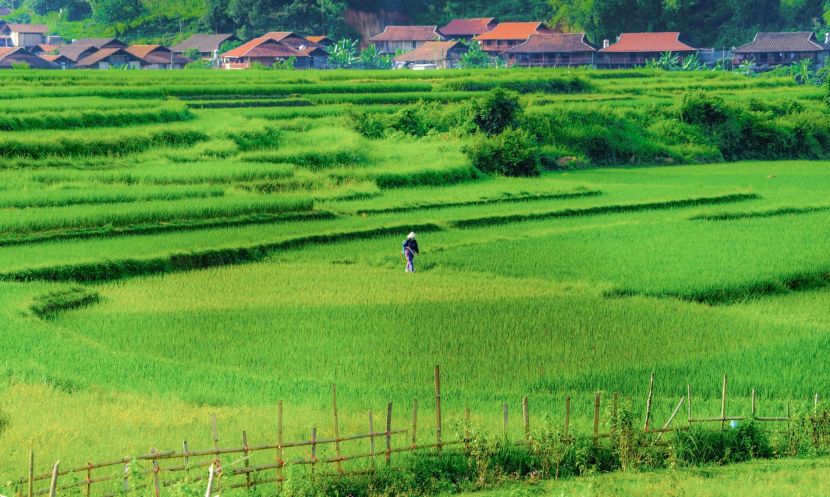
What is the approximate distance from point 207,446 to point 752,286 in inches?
334

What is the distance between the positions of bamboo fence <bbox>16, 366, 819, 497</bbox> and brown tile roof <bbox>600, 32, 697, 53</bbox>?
48.4 meters

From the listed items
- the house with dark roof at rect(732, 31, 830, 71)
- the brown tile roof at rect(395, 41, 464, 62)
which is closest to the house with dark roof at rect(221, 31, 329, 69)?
the brown tile roof at rect(395, 41, 464, 62)

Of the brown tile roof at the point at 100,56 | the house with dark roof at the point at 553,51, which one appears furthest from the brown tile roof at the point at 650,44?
the brown tile roof at the point at 100,56

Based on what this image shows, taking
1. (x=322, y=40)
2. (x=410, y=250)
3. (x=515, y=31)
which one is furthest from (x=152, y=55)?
(x=410, y=250)

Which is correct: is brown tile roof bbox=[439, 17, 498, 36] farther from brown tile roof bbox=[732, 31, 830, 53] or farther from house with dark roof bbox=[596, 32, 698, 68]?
brown tile roof bbox=[732, 31, 830, 53]

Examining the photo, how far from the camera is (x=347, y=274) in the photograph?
15305 mm

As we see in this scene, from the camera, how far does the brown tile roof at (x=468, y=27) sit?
6150cm

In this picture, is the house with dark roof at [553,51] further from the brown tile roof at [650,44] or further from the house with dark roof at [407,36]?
the house with dark roof at [407,36]

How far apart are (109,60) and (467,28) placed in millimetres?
19581

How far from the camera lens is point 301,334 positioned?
1218cm

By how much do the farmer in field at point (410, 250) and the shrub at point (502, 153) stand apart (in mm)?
10968

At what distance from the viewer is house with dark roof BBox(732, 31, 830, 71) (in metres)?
52.6

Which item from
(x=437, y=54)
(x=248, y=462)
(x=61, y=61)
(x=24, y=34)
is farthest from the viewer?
(x=24, y=34)

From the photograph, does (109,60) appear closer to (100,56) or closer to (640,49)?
(100,56)
